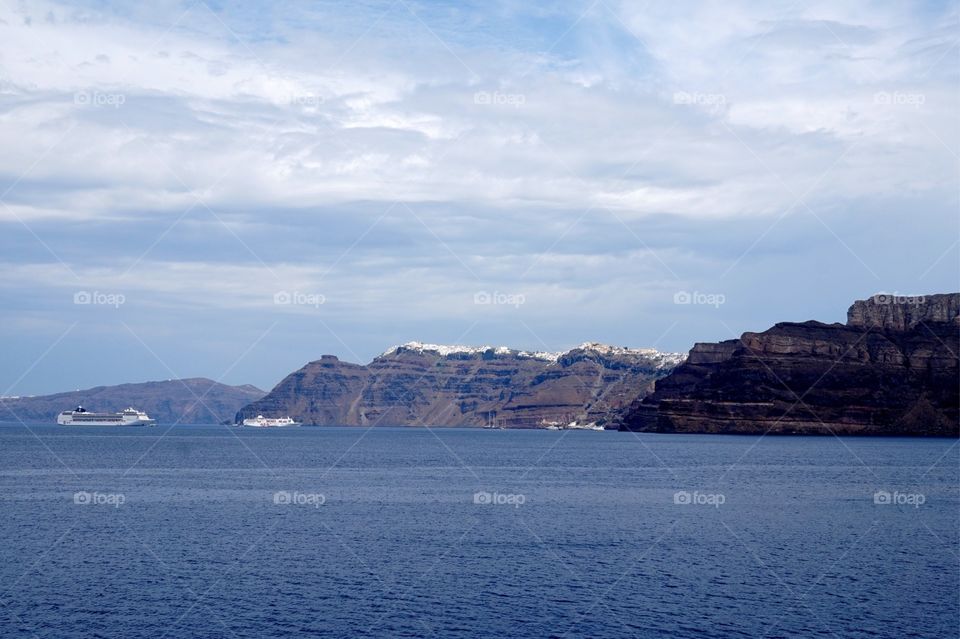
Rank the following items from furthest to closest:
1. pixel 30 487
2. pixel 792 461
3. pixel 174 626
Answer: pixel 792 461
pixel 30 487
pixel 174 626

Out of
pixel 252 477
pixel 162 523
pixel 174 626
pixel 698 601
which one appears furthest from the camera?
pixel 252 477

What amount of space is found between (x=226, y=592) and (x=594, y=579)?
23351 mm

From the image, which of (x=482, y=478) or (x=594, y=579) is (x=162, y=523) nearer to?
(x=594, y=579)

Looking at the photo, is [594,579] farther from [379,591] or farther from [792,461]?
[792,461]

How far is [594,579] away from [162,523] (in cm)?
4232

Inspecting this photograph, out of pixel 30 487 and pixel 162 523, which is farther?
pixel 30 487

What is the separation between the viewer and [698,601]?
183 feet

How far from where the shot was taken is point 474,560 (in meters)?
67.9

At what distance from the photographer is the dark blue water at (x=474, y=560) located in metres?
51.0

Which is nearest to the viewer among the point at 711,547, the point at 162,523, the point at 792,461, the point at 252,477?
the point at 711,547

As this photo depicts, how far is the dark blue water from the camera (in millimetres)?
51000

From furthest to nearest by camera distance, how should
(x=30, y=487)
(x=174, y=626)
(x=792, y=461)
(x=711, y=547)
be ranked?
(x=792, y=461), (x=30, y=487), (x=711, y=547), (x=174, y=626)

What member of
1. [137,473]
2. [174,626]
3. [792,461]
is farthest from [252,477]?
[792,461]

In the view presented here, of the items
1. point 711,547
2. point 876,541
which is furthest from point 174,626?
point 876,541
